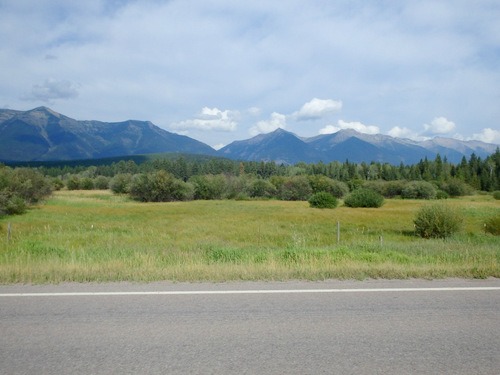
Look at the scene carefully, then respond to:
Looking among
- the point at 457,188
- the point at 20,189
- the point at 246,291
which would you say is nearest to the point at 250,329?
the point at 246,291

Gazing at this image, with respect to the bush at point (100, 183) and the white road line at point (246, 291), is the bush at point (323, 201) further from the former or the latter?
the bush at point (100, 183)

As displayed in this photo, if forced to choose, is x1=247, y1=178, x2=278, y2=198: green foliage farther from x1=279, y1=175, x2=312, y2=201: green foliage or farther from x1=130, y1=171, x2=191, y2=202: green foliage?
x1=130, y1=171, x2=191, y2=202: green foliage

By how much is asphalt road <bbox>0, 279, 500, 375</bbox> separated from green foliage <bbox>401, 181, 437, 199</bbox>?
104575 millimetres

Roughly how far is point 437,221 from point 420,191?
83820 mm

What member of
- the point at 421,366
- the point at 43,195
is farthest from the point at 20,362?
the point at 43,195

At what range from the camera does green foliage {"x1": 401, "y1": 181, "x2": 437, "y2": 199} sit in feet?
325

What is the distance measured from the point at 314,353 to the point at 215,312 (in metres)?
1.93

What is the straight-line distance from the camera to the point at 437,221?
25.4 metres

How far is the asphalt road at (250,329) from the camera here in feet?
12.8

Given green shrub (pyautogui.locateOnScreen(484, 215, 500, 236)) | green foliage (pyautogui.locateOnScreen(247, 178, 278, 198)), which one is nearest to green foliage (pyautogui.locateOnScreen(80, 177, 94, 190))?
green foliage (pyautogui.locateOnScreen(247, 178, 278, 198))

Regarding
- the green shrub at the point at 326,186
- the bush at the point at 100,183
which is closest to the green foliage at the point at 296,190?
the green shrub at the point at 326,186

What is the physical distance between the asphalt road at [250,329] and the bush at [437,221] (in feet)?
68.2

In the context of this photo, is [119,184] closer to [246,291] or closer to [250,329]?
[246,291]

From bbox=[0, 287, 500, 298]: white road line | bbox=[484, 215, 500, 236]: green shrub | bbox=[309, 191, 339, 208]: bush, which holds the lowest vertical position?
bbox=[309, 191, 339, 208]: bush
